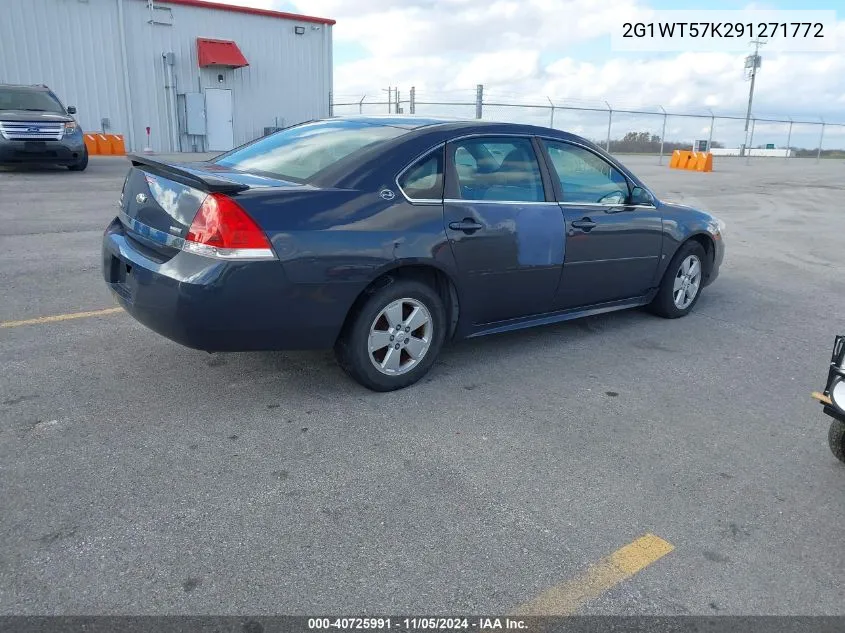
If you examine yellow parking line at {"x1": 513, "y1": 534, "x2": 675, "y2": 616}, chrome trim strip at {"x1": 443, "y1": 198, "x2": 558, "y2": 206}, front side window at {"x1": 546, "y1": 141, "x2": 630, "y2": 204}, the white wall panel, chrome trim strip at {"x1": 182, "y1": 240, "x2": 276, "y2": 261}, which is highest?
the white wall panel

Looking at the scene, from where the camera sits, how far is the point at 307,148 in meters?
4.27

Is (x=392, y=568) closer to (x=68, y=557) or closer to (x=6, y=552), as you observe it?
(x=68, y=557)

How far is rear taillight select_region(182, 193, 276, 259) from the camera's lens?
331cm

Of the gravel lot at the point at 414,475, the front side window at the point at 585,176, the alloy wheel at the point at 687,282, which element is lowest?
the gravel lot at the point at 414,475

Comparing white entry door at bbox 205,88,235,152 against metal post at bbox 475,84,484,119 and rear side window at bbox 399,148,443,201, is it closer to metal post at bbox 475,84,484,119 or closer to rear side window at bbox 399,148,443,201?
metal post at bbox 475,84,484,119

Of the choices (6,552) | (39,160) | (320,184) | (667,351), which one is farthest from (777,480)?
(39,160)

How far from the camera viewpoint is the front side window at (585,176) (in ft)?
15.4

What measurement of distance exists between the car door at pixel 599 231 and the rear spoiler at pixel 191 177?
2211 millimetres

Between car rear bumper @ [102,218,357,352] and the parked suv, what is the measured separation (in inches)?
470

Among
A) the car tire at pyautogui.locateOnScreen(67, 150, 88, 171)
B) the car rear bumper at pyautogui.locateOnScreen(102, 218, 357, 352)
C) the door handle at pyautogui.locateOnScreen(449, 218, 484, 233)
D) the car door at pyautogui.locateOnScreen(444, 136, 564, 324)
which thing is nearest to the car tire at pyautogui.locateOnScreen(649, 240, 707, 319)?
the car door at pyautogui.locateOnScreen(444, 136, 564, 324)

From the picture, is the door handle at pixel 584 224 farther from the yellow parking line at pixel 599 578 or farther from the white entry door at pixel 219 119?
the white entry door at pixel 219 119

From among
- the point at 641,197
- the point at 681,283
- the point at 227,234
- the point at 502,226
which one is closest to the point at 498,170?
the point at 502,226

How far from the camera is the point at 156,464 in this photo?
10.1 ft

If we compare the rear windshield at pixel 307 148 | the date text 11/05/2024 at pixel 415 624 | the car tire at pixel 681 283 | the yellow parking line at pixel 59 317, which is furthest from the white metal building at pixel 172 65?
the date text 11/05/2024 at pixel 415 624
